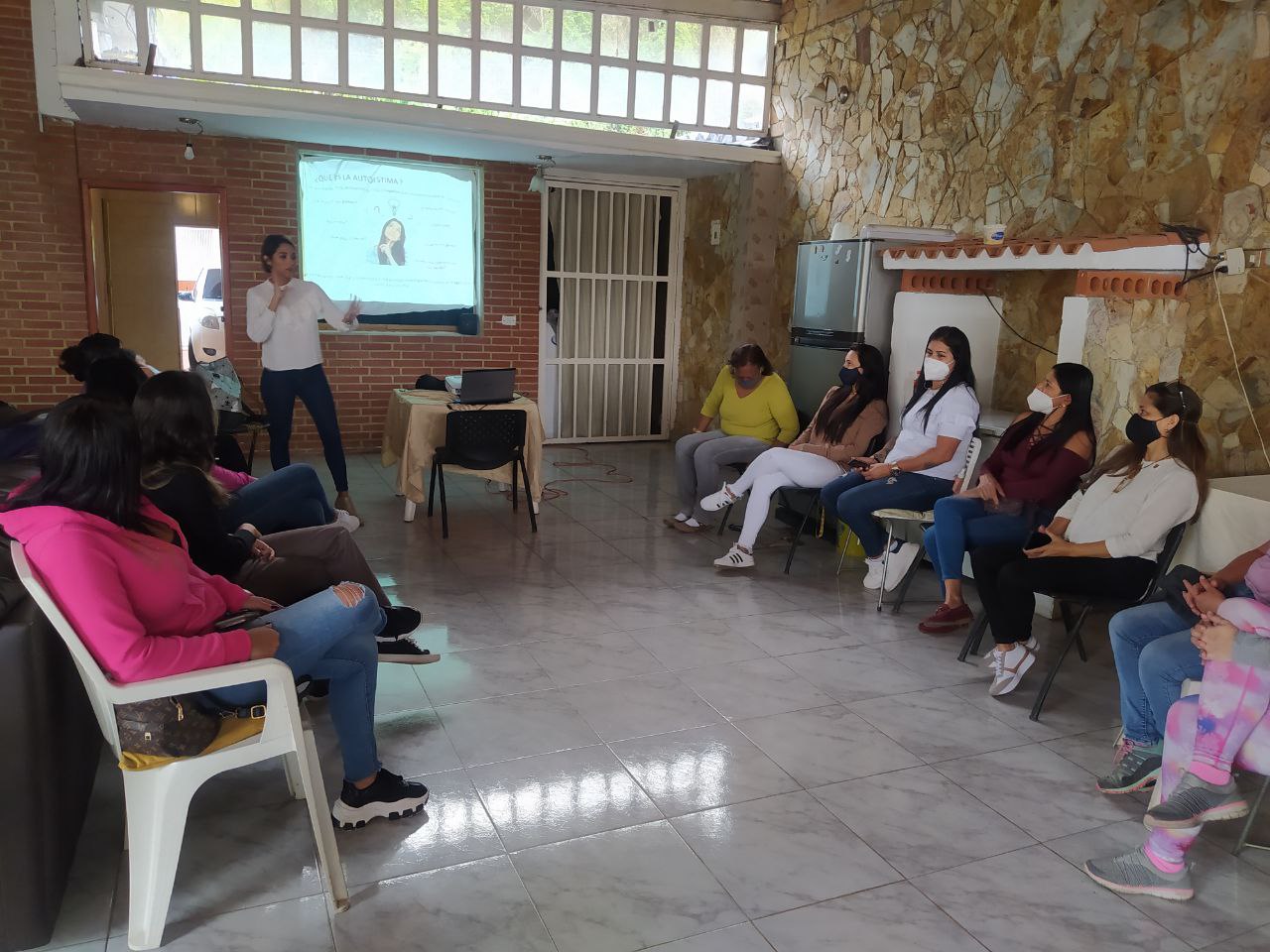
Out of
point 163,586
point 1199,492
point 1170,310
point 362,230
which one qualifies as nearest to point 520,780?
point 163,586

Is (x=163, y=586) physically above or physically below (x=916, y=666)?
above

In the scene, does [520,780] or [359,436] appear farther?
[359,436]

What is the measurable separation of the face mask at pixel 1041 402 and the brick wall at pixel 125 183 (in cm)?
488

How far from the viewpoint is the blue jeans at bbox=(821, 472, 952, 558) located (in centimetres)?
430

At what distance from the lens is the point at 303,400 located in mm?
5418

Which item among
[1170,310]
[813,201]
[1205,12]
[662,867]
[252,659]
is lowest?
[662,867]

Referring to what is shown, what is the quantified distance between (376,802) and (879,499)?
2706mm

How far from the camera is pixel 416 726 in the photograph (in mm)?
2967

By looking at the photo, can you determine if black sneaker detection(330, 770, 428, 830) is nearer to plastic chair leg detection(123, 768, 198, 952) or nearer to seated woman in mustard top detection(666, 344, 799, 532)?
plastic chair leg detection(123, 768, 198, 952)

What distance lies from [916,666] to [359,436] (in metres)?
5.18

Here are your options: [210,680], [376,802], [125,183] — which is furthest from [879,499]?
[125,183]

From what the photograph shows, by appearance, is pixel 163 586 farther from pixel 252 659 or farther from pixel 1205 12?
pixel 1205 12

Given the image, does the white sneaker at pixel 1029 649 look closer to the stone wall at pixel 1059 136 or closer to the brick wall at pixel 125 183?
the stone wall at pixel 1059 136

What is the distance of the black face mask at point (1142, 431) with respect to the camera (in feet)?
10.3
